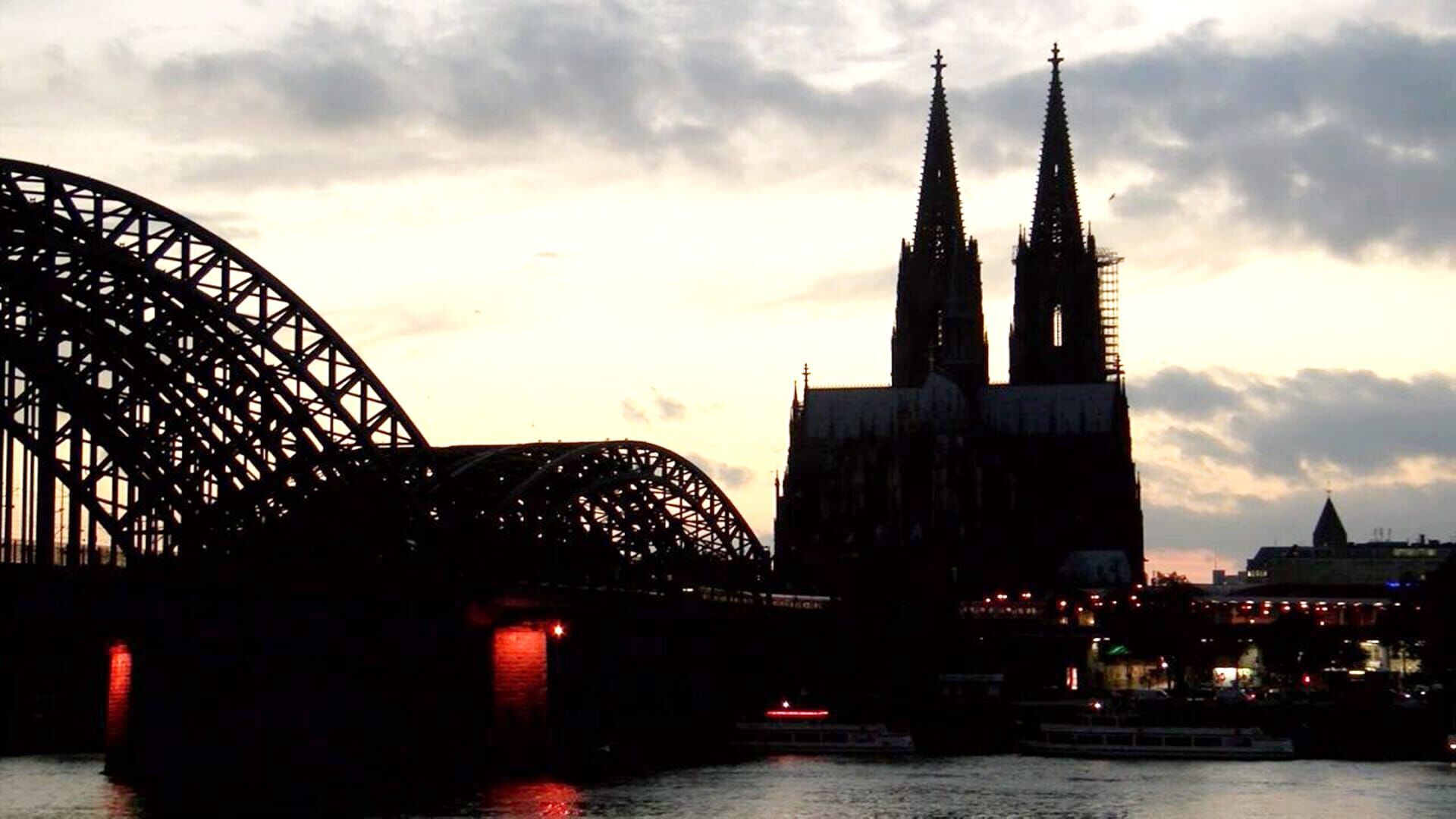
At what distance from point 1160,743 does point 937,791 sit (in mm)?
27676

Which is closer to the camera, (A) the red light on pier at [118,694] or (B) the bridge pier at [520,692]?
(B) the bridge pier at [520,692]

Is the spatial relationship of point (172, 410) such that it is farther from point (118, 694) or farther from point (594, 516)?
point (594, 516)

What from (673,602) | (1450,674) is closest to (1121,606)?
(1450,674)

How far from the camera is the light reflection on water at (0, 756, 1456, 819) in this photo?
84.9 meters

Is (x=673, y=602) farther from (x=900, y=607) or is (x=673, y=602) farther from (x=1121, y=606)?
(x=1121, y=606)

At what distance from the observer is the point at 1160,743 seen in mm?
119938

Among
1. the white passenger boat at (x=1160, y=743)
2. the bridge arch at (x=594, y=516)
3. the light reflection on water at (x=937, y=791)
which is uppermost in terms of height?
the bridge arch at (x=594, y=516)

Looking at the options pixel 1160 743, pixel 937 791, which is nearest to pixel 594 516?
pixel 1160 743

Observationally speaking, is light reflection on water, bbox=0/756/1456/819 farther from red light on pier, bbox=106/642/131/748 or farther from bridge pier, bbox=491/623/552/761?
bridge pier, bbox=491/623/552/761

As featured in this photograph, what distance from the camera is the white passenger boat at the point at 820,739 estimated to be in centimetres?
12244

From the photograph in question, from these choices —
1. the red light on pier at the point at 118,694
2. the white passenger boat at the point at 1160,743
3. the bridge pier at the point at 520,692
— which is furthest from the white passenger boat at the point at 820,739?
the red light on pier at the point at 118,694

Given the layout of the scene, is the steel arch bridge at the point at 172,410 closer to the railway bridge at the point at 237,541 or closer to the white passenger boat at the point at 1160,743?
the railway bridge at the point at 237,541

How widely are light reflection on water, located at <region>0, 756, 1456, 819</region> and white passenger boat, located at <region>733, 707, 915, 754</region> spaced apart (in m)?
7.36

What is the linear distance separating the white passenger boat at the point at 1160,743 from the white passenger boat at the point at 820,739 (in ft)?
21.2
